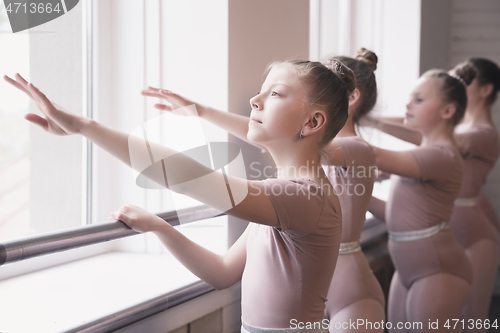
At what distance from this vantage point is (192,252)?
0.96 m

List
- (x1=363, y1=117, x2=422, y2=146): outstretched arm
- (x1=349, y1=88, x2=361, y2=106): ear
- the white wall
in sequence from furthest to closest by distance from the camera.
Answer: (x1=363, y1=117, x2=422, y2=146): outstretched arm → (x1=349, y1=88, x2=361, y2=106): ear → the white wall

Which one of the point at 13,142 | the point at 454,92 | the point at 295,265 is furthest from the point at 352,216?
the point at 13,142

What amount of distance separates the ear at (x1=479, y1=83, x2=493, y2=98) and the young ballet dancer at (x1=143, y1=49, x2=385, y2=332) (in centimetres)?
146

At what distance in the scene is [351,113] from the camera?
141 centimetres

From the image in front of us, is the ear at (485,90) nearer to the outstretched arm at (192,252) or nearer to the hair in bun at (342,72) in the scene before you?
the hair in bun at (342,72)

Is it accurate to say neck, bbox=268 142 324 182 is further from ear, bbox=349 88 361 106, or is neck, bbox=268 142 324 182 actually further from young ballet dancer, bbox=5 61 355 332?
ear, bbox=349 88 361 106

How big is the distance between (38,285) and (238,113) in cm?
66

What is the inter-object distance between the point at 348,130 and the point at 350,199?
0.72 ft

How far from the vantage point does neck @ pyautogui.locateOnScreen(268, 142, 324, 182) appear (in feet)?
3.14

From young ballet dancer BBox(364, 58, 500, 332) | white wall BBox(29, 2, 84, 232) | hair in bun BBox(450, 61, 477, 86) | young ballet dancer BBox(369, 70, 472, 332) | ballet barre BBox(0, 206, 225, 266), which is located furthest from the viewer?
hair in bun BBox(450, 61, 477, 86)

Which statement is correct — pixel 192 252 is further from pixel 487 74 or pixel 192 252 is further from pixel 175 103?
pixel 487 74

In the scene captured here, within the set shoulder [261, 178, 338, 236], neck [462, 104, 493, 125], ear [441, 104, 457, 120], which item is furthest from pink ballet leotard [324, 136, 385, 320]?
neck [462, 104, 493, 125]

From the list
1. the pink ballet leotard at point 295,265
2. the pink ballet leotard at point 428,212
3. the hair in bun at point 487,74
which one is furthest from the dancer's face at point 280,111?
the hair in bun at point 487,74

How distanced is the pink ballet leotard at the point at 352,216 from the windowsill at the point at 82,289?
396 mm
